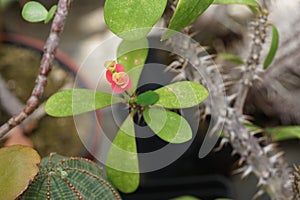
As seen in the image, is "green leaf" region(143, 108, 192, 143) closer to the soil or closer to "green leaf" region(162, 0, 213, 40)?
"green leaf" region(162, 0, 213, 40)

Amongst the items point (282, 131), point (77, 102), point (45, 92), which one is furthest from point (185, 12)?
point (45, 92)

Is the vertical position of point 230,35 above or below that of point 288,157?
above

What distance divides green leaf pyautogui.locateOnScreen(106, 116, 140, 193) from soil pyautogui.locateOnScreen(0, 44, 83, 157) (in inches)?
20.2

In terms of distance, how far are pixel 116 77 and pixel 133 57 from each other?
86 mm

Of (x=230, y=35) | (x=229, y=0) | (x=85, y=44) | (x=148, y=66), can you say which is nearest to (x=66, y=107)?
(x=148, y=66)

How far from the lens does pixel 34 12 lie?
1.98ft

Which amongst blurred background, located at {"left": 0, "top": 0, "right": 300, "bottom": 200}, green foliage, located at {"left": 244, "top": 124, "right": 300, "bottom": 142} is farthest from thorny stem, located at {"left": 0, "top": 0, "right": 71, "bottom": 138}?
blurred background, located at {"left": 0, "top": 0, "right": 300, "bottom": 200}

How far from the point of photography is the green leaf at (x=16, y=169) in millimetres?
505

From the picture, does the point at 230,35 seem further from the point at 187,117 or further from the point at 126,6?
the point at 126,6

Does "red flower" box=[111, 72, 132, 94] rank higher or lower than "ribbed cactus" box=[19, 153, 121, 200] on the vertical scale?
higher

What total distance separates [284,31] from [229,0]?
68 centimetres

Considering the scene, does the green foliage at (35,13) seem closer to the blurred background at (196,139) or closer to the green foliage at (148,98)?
the green foliage at (148,98)

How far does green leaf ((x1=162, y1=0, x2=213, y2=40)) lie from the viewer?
1.61 feet

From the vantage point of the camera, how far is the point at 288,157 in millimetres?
1380
